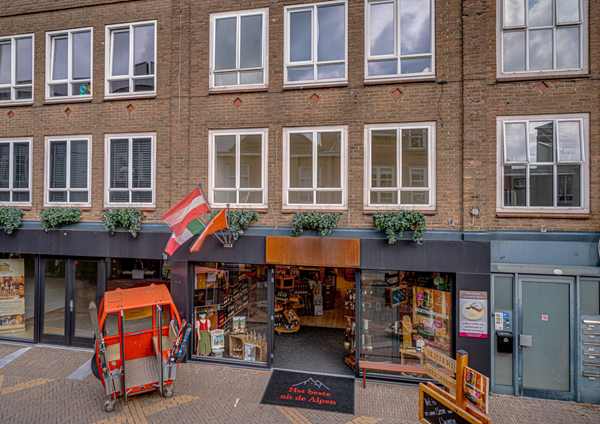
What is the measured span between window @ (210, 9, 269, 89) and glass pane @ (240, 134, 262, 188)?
1.51m

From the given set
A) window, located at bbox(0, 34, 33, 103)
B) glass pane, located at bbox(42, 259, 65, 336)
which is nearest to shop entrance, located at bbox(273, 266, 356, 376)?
glass pane, located at bbox(42, 259, 65, 336)

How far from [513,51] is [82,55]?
11.9 metres

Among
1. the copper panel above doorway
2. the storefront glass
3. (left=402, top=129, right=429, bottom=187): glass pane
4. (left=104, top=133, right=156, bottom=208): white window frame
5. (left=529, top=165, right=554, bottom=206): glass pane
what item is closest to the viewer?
(left=529, top=165, right=554, bottom=206): glass pane

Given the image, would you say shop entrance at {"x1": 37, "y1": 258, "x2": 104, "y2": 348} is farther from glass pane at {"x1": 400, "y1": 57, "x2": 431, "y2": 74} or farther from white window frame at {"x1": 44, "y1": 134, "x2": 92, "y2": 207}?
glass pane at {"x1": 400, "y1": 57, "x2": 431, "y2": 74}

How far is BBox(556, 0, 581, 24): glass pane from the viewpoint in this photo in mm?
7160

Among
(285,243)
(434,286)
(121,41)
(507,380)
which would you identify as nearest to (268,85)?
(285,243)

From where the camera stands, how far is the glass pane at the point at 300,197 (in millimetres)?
7984

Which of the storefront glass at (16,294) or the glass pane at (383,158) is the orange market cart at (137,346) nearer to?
the storefront glass at (16,294)

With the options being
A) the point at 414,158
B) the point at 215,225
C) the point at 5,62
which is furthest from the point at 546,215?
the point at 5,62

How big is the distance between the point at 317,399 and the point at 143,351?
172 inches

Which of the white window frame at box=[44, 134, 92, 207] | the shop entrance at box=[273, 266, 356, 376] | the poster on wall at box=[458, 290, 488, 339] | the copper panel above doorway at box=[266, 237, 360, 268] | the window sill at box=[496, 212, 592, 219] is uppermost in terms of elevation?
the white window frame at box=[44, 134, 92, 207]

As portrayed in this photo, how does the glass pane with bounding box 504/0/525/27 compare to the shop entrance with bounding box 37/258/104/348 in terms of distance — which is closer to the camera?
the glass pane with bounding box 504/0/525/27

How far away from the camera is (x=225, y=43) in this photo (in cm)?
842

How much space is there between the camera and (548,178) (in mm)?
7203
